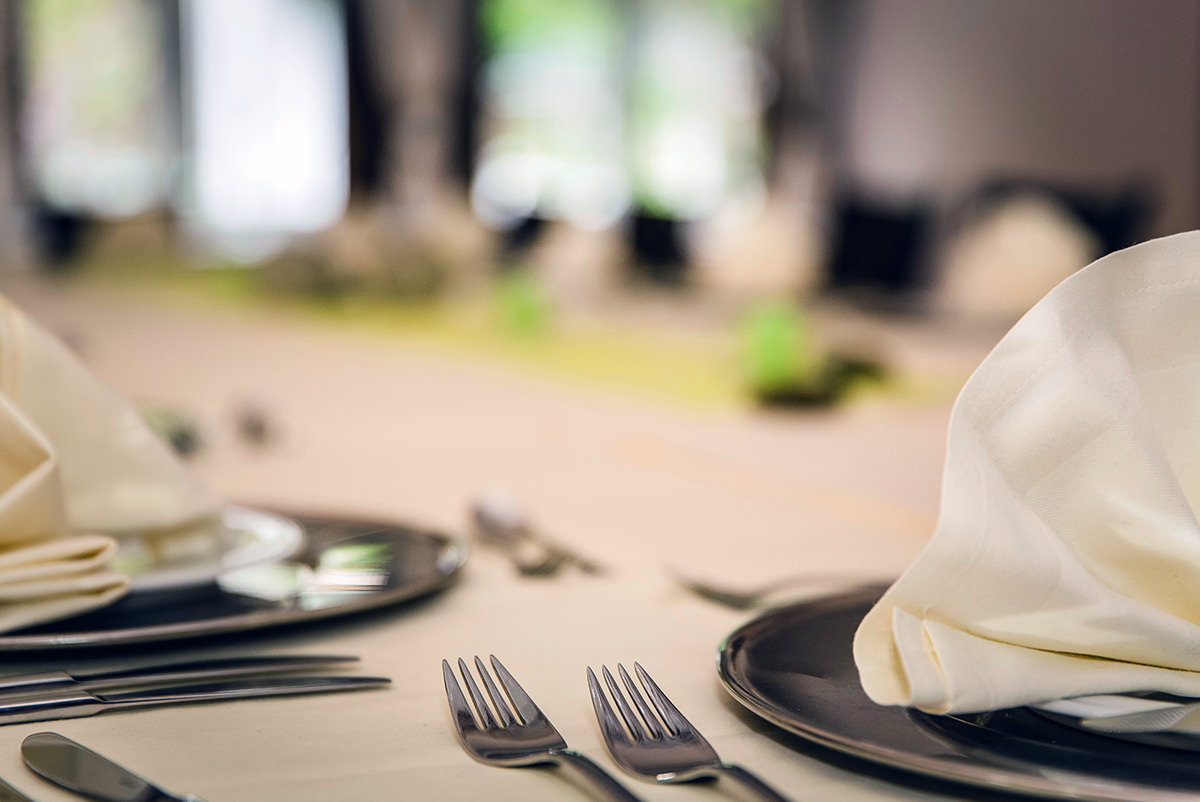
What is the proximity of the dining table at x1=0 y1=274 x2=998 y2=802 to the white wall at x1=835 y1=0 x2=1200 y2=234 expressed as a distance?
367 centimetres

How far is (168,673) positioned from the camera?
1.86 feet

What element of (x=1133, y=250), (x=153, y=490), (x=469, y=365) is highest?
(x=1133, y=250)

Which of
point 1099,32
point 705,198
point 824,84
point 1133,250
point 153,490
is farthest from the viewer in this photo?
point 705,198

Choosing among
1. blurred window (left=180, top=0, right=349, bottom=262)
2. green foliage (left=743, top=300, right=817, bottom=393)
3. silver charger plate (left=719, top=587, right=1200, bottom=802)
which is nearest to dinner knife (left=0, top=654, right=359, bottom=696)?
silver charger plate (left=719, top=587, right=1200, bottom=802)

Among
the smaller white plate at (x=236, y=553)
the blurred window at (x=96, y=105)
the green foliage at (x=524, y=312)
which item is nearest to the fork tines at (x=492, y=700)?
the smaller white plate at (x=236, y=553)

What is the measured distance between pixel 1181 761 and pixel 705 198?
30.7 ft

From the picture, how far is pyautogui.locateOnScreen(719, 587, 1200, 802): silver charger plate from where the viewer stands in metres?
0.41

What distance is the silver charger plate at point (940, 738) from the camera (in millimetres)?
410

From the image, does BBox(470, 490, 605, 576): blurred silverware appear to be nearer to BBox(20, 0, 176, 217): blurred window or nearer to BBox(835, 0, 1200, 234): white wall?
BBox(835, 0, 1200, 234): white wall

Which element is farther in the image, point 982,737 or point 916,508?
point 916,508

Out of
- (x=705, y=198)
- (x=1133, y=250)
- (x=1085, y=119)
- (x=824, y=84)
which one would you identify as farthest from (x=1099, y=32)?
(x=1133, y=250)

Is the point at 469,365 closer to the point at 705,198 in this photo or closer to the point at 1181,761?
the point at 1181,761

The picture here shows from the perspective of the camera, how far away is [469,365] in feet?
7.48

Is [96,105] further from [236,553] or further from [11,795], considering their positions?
[11,795]
